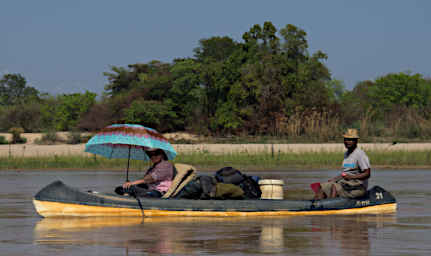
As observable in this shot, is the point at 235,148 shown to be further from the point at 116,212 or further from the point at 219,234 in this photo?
the point at 219,234

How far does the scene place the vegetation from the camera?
31.1 metres

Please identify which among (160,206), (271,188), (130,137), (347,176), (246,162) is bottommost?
(160,206)

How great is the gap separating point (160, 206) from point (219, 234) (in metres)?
2.25

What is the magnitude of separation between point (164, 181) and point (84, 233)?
7.72 ft

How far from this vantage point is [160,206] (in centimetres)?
1428

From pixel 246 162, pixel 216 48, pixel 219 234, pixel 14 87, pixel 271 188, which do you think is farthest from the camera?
pixel 14 87

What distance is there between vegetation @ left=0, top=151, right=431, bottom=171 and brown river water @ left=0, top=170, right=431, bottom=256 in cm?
1395

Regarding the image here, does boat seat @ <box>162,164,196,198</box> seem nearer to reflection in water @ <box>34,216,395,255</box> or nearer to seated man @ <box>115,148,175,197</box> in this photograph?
seated man @ <box>115,148,175,197</box>

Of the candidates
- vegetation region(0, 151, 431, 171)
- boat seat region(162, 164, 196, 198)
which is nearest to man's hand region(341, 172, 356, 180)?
boat seat region(162, 164, 196, 198)

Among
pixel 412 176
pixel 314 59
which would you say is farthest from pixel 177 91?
pixel 412 176

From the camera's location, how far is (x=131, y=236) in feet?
39.8

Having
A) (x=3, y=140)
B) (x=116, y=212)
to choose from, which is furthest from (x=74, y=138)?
(x=116, y=212)

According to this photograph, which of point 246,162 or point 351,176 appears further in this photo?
point 246,162

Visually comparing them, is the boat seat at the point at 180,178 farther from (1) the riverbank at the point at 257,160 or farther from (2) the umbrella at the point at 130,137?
(1) the riverbank at the point at 257,160
